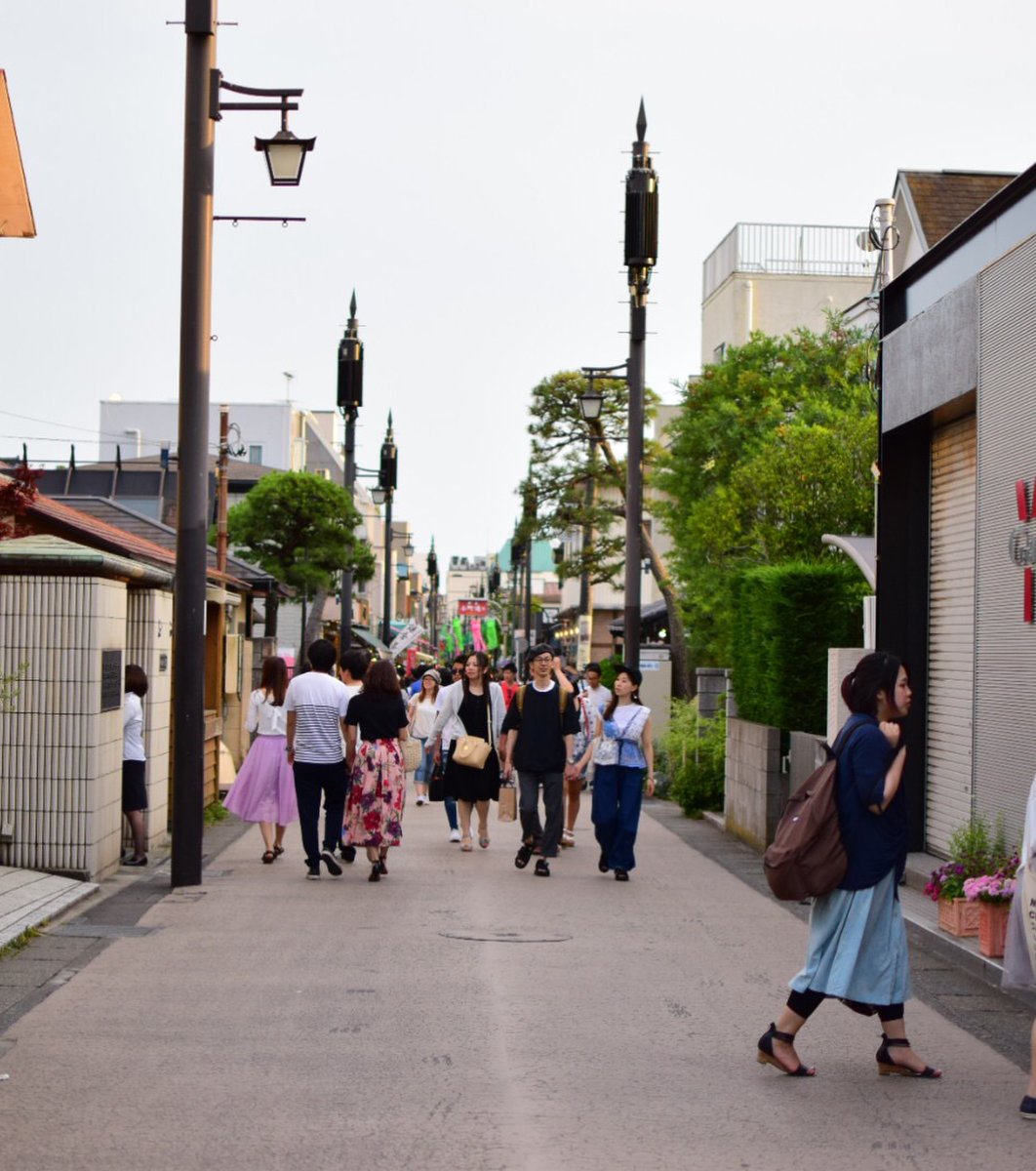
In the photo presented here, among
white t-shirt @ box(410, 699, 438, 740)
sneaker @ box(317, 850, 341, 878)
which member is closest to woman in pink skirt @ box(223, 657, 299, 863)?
sneaker @ box(317, 850, 341, 878)

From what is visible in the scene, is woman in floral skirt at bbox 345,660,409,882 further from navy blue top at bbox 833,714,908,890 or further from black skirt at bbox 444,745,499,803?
navy blue top at bbox 833,714,908,890

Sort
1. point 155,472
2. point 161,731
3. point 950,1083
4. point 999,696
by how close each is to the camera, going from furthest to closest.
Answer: point 155,472, point 161,731, point 999,696, point 950,1083

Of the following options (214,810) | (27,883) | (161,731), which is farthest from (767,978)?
(214,810)

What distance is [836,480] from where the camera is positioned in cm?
2319

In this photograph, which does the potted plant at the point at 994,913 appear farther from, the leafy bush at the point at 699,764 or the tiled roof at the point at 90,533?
the leafy bush at the point at 699,764

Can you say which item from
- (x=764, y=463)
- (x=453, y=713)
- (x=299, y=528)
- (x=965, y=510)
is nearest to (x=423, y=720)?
(x=453, y=713)

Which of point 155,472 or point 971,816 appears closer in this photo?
point 971,816

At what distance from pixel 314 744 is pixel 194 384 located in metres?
2.94

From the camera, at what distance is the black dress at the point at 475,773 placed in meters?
16.0

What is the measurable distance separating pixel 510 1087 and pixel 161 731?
Answer: 9.63m

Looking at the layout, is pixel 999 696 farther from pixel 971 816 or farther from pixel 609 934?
pixel 609 934

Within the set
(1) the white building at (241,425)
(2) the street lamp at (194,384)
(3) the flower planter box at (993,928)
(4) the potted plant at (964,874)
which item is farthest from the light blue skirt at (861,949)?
(1) the white building at (241,425)

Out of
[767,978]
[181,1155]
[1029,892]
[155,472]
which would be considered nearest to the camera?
[181,1155]

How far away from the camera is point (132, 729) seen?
1431 cm
